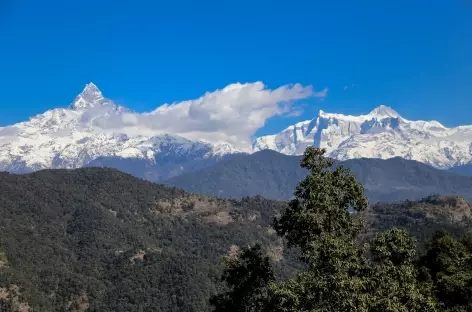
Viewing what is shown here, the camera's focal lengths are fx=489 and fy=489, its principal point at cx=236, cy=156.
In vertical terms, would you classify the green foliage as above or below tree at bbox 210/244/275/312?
above

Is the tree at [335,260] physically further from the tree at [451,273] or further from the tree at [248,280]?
the tree at [451,273]

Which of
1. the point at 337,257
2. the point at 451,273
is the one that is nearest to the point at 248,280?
the point at 337,257

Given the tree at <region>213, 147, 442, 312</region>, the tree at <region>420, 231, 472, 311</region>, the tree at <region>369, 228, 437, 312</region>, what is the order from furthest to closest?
the tree at <region>420, 231, 472, 311</region> → the tree at <region>213, 147, 442, 312</region> → the tree at <region>369, 228, 437, 312</region>

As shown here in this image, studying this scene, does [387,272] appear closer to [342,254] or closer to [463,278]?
[342,254]

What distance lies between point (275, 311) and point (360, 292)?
34.3 feet

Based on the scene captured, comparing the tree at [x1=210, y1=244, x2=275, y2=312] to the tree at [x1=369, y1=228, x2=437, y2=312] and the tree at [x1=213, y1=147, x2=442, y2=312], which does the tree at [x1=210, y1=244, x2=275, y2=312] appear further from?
the tree at [x1=369, y1=228, x2=437, y2=312]

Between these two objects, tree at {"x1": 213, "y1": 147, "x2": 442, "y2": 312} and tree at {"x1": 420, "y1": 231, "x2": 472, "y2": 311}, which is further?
tree at {"x1": 420, "y1": 231, "x2": 472, "y2": 311}

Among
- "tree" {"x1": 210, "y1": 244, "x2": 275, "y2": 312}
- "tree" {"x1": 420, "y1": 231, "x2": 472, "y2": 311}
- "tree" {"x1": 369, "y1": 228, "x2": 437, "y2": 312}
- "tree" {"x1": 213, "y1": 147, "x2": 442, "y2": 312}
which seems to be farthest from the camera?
"tree" {"x1": 420, "y1": 231, "x2": 472, "y2": 311}

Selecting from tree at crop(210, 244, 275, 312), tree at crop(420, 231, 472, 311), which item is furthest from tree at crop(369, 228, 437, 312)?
A: tree at crop(420, 231, 472, 311)

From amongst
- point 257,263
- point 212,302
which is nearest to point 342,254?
point 257,263

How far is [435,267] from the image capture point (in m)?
107

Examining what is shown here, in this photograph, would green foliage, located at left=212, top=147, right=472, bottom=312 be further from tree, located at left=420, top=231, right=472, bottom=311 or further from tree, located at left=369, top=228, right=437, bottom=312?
tree, located at left=420, top=231, right=472, bottom=311

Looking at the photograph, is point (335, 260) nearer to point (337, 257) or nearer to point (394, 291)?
point (337, 257)

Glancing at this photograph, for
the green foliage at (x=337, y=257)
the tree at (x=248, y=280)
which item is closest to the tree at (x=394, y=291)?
the green foliage at (x=337, y=257)
